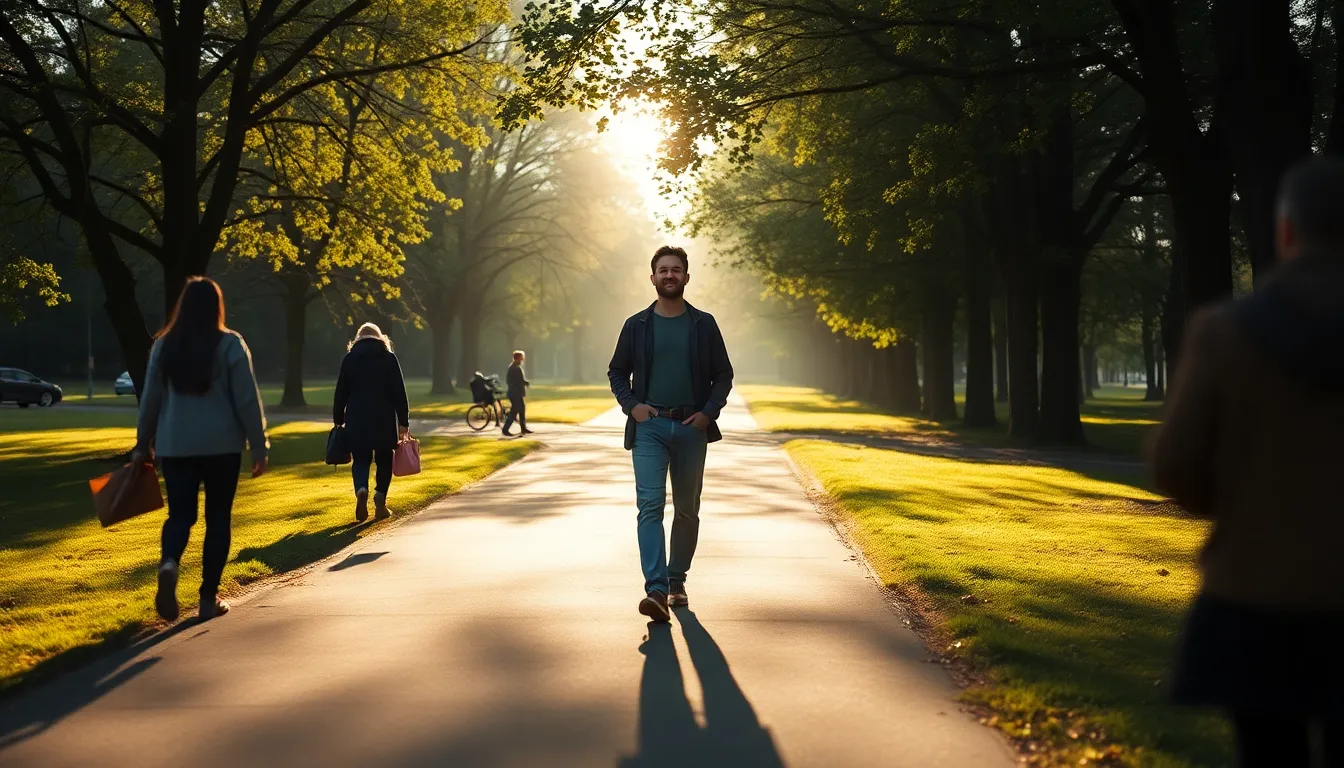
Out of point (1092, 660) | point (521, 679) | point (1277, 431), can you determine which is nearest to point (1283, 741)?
point (1277, 431)

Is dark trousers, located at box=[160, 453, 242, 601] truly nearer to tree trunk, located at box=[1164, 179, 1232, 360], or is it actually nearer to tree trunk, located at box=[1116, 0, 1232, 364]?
tree trunk, located at box=[1116, 0, 1232, 364]

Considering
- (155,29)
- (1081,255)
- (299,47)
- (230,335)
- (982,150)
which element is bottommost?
(230,335)

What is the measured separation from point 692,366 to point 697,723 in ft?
9.25

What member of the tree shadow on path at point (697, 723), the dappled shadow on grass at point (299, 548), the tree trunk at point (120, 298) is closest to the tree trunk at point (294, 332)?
the tree trunk at point (120, 298)

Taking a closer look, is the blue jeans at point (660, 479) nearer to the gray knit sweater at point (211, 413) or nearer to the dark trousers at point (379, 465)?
the gray knit sweater at point (211, 413)

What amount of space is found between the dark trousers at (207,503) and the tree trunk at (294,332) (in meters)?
32.9

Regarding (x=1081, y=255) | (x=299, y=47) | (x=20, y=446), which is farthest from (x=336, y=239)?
(x=1081, y=255)

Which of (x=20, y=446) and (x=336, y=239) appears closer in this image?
(x=336, y=239)

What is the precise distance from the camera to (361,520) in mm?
12258

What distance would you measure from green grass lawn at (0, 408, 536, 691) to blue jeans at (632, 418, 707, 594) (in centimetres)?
292

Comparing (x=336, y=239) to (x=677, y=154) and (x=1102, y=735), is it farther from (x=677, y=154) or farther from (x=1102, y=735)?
(x=1102, y=735)

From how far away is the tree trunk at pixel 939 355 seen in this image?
36094 millimetres

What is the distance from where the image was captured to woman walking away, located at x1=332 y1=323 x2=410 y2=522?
40.7 feet

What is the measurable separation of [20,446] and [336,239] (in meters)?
8.12
